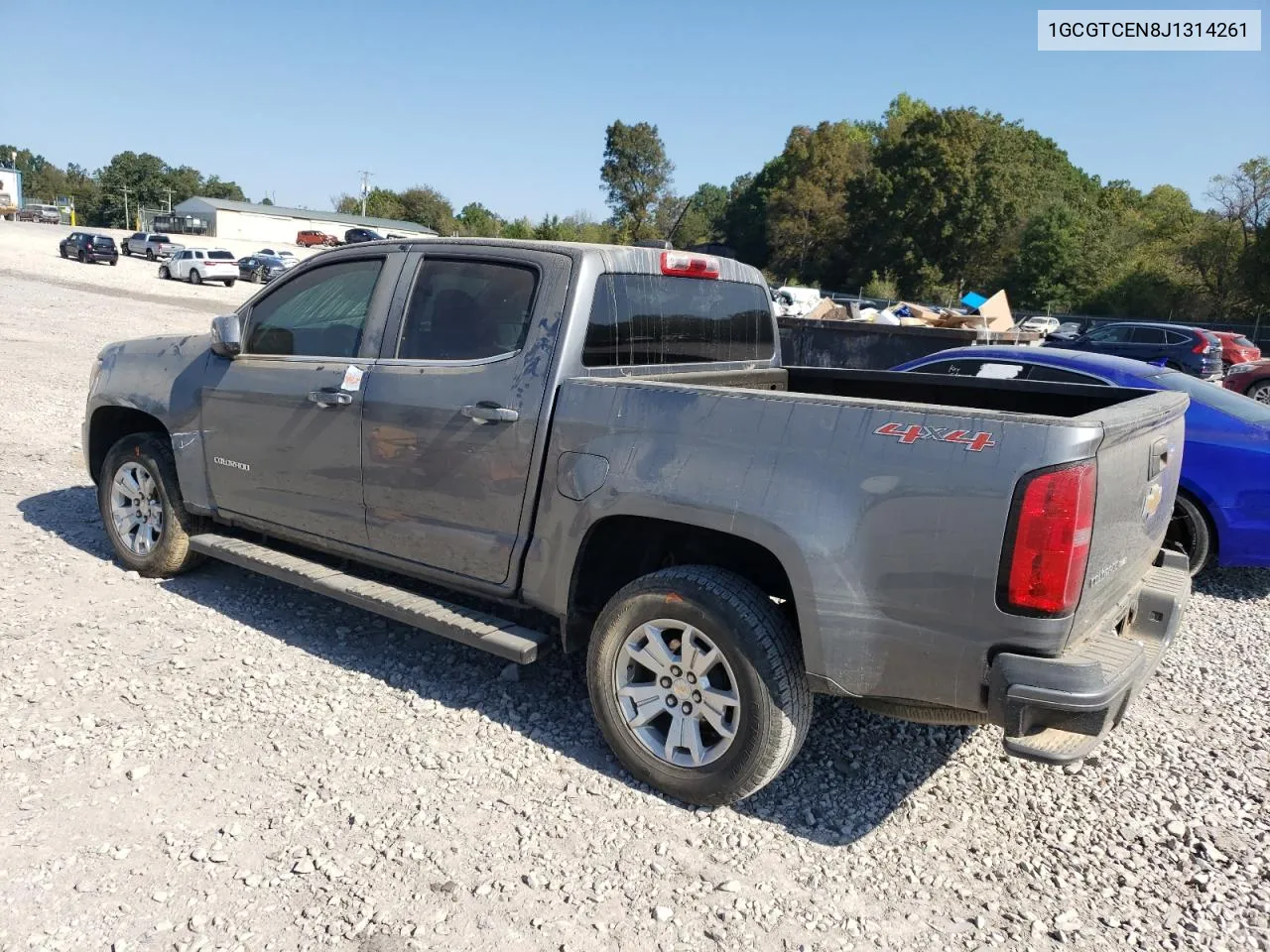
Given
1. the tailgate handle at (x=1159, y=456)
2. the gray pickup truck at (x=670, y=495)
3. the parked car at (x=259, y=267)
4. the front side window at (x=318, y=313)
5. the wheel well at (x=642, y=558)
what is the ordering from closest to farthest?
the gray pickup truck at (x=670, y=495), the tailgate handle at (x=1159, y=456), the wheel well at (x=642, y=558), the front side window at (x=318, y=313), the parked car at (x=259, y=267)

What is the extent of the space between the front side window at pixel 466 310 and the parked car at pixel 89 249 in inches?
1792

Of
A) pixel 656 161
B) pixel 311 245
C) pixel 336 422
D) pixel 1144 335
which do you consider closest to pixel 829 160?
pixel 656 161

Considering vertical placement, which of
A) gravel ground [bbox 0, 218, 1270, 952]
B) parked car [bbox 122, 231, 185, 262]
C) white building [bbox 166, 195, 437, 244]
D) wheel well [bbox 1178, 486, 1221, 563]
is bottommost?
gravel ground [bbox 0, 218, 1270, 952]

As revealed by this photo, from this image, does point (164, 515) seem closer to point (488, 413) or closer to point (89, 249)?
point (488, 413)

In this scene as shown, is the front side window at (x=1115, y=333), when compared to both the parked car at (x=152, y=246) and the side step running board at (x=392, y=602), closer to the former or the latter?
the side step running board at (x=392, y=602)

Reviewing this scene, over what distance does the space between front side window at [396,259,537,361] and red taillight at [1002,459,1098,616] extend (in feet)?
6.77

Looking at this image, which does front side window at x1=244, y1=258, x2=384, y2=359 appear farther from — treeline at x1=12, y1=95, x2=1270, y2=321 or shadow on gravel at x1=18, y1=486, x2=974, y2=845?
treeline at x1=12, y1=95, x2=1270, y2=321

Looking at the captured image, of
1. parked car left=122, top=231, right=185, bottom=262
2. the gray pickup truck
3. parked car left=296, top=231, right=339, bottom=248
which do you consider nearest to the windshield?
the gray pickup truck

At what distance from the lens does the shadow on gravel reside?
3.48 metres

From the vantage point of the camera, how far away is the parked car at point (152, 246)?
167 ft

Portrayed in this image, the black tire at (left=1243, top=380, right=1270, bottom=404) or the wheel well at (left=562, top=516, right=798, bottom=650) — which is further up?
the black tire at (left=1243, top=380, right=1270, bottom=404)

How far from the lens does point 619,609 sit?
345cm

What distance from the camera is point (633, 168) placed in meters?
89.6

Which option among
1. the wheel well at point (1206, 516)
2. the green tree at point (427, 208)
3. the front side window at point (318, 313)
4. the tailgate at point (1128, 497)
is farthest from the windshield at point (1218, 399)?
the green tree at point (427, 208)
